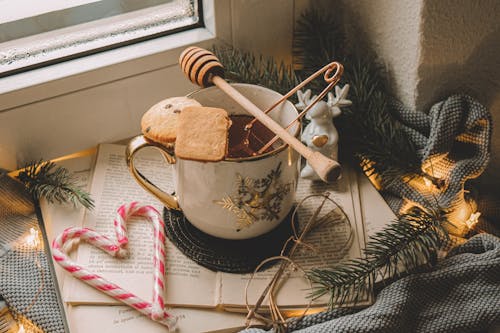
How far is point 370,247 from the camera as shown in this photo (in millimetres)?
759

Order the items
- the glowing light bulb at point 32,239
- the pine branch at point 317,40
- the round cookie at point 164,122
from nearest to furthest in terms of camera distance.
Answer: the round cookie at point 164,122
the glowing light bulb at point 32,239
the pine branch at point 317,40

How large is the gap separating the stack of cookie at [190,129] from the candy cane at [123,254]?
0.52 feet

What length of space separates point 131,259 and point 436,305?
1.25 feet

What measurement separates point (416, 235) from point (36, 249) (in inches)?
19.0

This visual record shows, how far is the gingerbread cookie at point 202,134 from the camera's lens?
629 millimetres

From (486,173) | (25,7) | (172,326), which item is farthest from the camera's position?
(486,173)

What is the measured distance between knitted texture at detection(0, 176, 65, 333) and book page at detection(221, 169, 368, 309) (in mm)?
Answer: 210

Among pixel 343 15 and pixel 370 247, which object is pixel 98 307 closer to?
pixel 370 247

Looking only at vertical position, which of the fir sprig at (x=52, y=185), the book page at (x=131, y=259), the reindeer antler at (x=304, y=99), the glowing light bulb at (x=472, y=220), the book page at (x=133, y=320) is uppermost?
the reindeer antler at (x=304, y=99)

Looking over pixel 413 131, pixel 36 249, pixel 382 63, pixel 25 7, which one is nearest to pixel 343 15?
pixel 382 63

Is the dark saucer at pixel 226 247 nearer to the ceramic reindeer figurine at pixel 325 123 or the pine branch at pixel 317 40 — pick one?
the ceramic reindeer figurine at pixel 325 123

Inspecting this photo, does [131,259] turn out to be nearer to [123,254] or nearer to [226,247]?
[123,254]

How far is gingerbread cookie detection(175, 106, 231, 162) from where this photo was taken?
2.06 ft

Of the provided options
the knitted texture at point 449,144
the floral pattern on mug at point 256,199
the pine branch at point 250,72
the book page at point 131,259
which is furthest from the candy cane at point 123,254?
the knitted texture at point 449,144
